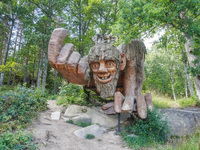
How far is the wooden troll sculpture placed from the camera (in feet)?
15.2

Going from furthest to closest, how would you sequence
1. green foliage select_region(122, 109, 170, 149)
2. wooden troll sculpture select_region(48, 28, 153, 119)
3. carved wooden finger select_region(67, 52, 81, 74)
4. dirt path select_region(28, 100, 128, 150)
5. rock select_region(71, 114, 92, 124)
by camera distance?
rock select_region(71, 114, 92, 124), carved wooden finger select_region(67, 52, 81, 74), wooden troll sculpture select_region(48, 28, 153, 119), green foliage select_region(122, 109, 170, 149), dirt path select_region(28, 100, 128, 150)

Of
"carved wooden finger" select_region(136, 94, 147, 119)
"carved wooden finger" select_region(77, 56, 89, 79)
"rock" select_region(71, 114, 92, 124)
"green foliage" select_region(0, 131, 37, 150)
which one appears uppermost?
"carved wooden finger" select_region(77, 56, 89, 79)

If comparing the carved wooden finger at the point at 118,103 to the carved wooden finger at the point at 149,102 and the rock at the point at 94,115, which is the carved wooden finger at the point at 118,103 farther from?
the rock at the point at 94,115

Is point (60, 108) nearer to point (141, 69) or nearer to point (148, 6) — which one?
point (141, 69)

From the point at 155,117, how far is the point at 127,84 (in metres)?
1.60

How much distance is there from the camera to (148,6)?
4824mm

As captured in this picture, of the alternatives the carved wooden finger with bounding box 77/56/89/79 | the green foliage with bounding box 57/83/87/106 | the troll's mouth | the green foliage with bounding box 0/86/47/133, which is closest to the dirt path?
the green foliage with bounding box 0/86/47/133

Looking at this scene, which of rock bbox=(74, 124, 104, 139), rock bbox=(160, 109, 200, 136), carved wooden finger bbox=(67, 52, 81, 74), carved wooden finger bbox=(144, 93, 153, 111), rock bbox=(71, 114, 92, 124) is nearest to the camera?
rock bbox=(74, 124, 104, 139)

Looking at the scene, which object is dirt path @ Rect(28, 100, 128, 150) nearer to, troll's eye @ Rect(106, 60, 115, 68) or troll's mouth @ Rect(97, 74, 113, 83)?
troll's mouth @ Rect(97, 74, 113, 83)

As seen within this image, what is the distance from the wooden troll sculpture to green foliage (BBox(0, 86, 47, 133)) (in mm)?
1734

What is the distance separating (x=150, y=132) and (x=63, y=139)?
2529mm

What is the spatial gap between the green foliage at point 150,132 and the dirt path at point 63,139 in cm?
39

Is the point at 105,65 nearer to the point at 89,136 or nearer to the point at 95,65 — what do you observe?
the point at 95,65

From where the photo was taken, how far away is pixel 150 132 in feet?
14.2
